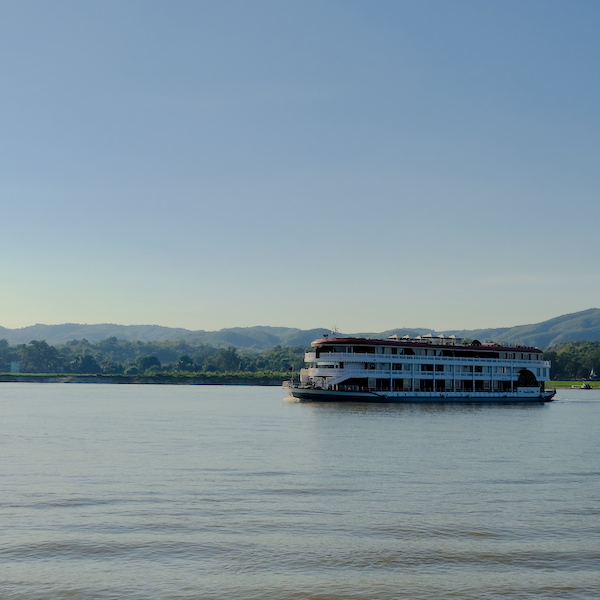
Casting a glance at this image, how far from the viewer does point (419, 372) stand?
3738 inches

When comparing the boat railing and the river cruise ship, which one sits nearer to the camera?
the boat railing

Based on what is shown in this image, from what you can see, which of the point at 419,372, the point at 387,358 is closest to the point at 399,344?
the point at 387,358

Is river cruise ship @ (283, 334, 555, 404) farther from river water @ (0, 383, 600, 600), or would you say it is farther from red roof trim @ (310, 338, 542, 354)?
river water @ (0, 383, 600, 600)

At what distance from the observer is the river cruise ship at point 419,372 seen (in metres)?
89.1

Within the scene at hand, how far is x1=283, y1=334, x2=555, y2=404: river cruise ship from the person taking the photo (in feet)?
292

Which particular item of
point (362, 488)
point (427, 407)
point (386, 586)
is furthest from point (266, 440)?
point (427, 407)

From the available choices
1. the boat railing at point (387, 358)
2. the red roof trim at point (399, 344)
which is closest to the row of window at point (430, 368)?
the boat railing at point (387, 358)

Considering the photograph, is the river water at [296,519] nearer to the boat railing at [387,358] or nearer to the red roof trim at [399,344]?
the boat railing at [387,358]

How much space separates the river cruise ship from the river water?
1656 inches

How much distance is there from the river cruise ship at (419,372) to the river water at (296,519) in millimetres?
42063

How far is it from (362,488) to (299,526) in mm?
7135

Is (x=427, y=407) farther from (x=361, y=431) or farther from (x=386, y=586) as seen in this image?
(x=386, y=586)

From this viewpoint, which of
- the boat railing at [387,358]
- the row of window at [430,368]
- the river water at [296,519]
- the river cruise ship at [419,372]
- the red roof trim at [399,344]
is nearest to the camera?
the river water at [296,519]

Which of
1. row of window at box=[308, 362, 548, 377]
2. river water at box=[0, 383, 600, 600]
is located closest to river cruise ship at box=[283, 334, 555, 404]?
row of window at box=[308, 362, 548, 377]
